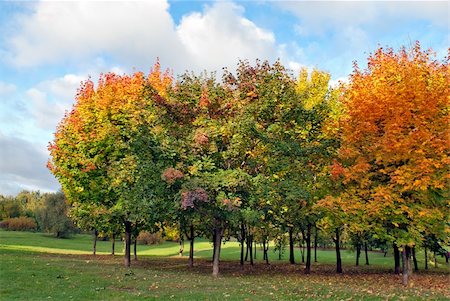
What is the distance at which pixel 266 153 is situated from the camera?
1077 inches

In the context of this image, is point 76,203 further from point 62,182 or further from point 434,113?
point 434,113

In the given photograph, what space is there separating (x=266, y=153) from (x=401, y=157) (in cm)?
921

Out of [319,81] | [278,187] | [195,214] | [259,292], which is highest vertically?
[319,81]

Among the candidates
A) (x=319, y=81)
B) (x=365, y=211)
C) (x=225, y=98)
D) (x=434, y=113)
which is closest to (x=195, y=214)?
(x=225, y=98)

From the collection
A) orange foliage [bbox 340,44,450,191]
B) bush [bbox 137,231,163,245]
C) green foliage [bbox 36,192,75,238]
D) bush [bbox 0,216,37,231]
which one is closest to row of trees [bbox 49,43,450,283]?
orange foliage [bbox 340,44,450,191]

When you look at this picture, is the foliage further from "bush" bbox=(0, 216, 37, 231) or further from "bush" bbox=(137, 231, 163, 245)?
"bush" bbox=(0, 216, 37, 231)

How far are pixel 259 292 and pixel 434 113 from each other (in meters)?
13.8

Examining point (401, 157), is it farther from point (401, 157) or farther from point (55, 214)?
point (55, 214)

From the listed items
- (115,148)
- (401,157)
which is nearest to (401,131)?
(401,157)

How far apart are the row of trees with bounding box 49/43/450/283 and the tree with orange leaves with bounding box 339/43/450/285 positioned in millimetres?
74

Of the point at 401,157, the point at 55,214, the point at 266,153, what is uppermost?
the point at 266,153

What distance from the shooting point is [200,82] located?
28000mm

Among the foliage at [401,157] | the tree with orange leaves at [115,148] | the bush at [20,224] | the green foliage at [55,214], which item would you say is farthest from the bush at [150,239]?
the foliage at [401,157]

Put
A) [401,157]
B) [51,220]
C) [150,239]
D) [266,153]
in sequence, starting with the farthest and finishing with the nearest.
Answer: [150,239]
[51,220]
[266,153]
[401,157]
